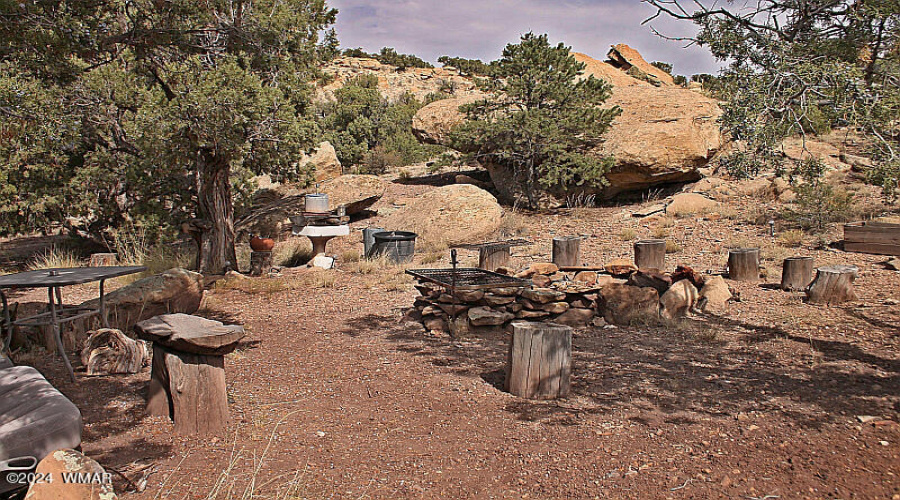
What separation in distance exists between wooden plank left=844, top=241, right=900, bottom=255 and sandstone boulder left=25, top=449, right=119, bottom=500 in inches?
387

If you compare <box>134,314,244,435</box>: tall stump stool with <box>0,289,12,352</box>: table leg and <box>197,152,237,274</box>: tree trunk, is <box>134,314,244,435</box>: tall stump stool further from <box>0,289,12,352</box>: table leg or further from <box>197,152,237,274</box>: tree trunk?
Answer: <box>197,152,237,274</box>: tree trunk

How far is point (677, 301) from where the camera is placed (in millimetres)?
6637

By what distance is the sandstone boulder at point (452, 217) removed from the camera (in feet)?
40.3

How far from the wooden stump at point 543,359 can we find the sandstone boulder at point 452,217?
7.52 meters

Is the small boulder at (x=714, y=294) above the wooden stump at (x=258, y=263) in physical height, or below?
above

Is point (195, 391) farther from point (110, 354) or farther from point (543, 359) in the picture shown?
point (543, 359)

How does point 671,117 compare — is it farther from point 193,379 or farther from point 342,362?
point 193,379

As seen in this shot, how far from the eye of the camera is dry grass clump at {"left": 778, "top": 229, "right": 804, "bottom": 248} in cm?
979

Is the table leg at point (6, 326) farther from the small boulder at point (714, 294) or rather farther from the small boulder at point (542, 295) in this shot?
the small boulder at point (714, 294)

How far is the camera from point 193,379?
145 inches

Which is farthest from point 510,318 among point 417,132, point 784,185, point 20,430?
point 417,132

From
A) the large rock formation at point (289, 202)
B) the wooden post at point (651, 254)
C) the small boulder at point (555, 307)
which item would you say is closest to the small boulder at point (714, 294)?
the wooden post at point (651, 254)

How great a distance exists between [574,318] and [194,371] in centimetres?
400

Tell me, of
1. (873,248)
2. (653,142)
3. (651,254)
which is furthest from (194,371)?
(653,142)
